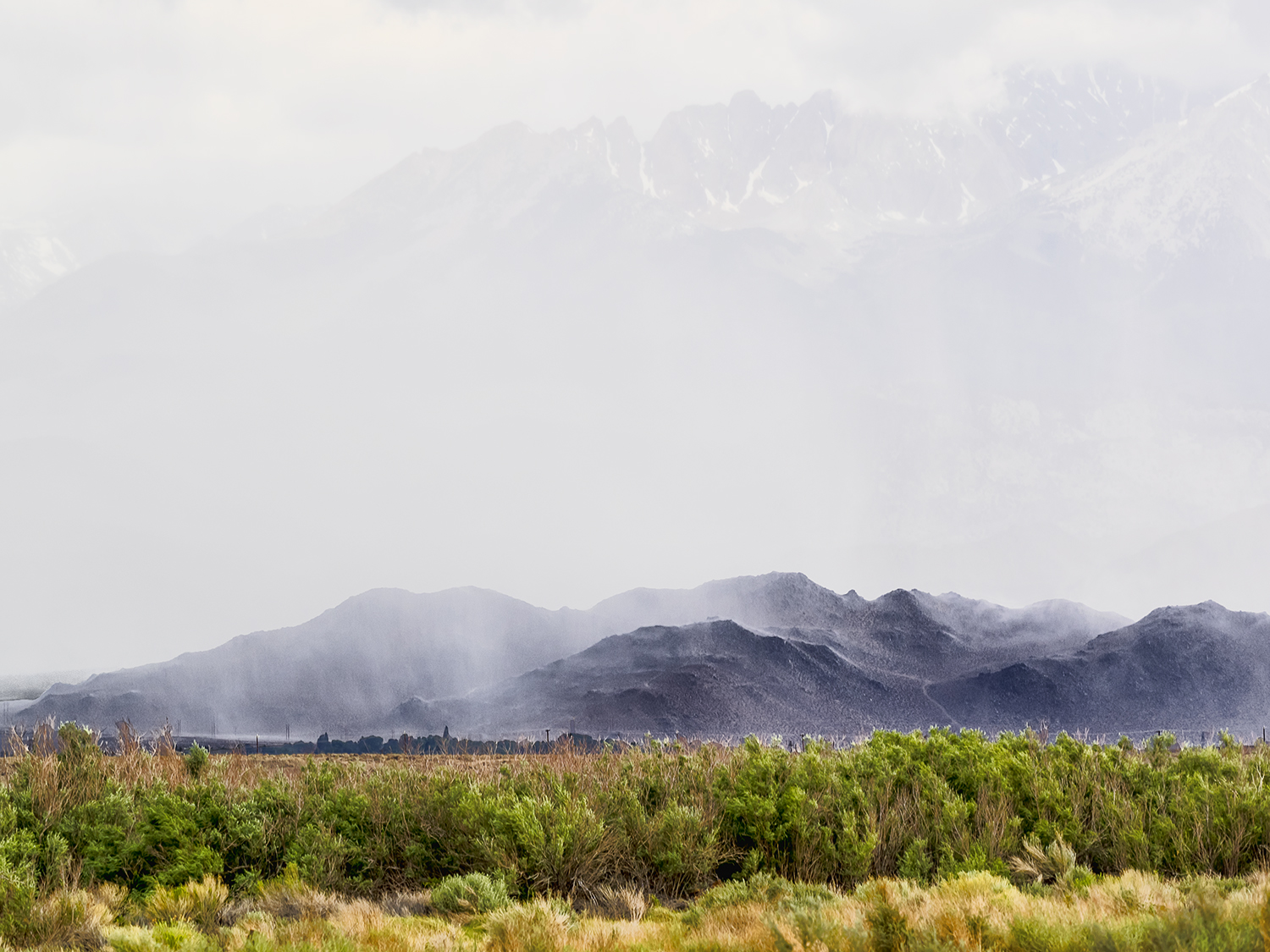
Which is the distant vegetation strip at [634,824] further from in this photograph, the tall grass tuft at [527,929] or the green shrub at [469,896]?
the tall grass tuft at [527,929]

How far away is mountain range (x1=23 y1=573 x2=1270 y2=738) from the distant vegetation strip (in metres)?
34.1

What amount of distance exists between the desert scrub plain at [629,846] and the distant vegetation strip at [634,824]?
26 millimetres

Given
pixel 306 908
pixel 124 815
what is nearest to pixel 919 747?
pixel 306 908

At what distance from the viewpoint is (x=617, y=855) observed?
27.8 ft

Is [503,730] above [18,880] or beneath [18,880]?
beneath

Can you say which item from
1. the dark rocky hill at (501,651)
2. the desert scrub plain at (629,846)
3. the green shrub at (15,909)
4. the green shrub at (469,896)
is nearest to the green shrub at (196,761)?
the desert scrub plain at (629,846)

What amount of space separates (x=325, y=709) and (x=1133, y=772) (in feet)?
170

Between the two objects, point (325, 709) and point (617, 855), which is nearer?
point (617, 855)

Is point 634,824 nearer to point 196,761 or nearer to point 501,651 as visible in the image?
point 196,761

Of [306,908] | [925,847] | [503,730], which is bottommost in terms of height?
[503,730]

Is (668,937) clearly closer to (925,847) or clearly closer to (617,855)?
(617,855)

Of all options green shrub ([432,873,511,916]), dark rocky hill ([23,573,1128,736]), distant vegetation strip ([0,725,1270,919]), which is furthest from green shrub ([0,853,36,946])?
dark rocky hill ([23,573,1128,736])

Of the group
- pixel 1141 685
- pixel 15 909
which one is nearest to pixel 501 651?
pixel 1141 685

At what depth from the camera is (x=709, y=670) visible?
4800cm
